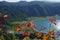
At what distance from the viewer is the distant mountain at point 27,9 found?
1221mm

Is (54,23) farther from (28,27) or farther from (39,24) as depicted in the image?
(28,27)

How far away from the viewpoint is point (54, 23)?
120cm

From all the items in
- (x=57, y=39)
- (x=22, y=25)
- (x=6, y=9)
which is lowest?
(x=57, y=39)

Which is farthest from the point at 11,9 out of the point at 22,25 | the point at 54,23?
the point at 54,23

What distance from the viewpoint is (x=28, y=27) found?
1.21 meters

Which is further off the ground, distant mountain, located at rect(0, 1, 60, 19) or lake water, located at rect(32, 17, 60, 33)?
distant mountain, located at rect(0, 1, 60, 19)

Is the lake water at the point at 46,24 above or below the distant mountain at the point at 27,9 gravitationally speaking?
below

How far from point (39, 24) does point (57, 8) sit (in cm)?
24

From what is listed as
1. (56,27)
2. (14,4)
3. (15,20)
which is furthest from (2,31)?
(56,27)

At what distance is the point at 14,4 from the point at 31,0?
6.7 inches

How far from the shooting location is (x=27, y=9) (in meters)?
1.22

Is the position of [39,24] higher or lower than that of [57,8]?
lower

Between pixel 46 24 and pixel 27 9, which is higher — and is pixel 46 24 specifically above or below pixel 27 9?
below

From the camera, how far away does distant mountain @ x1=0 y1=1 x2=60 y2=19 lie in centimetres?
122
